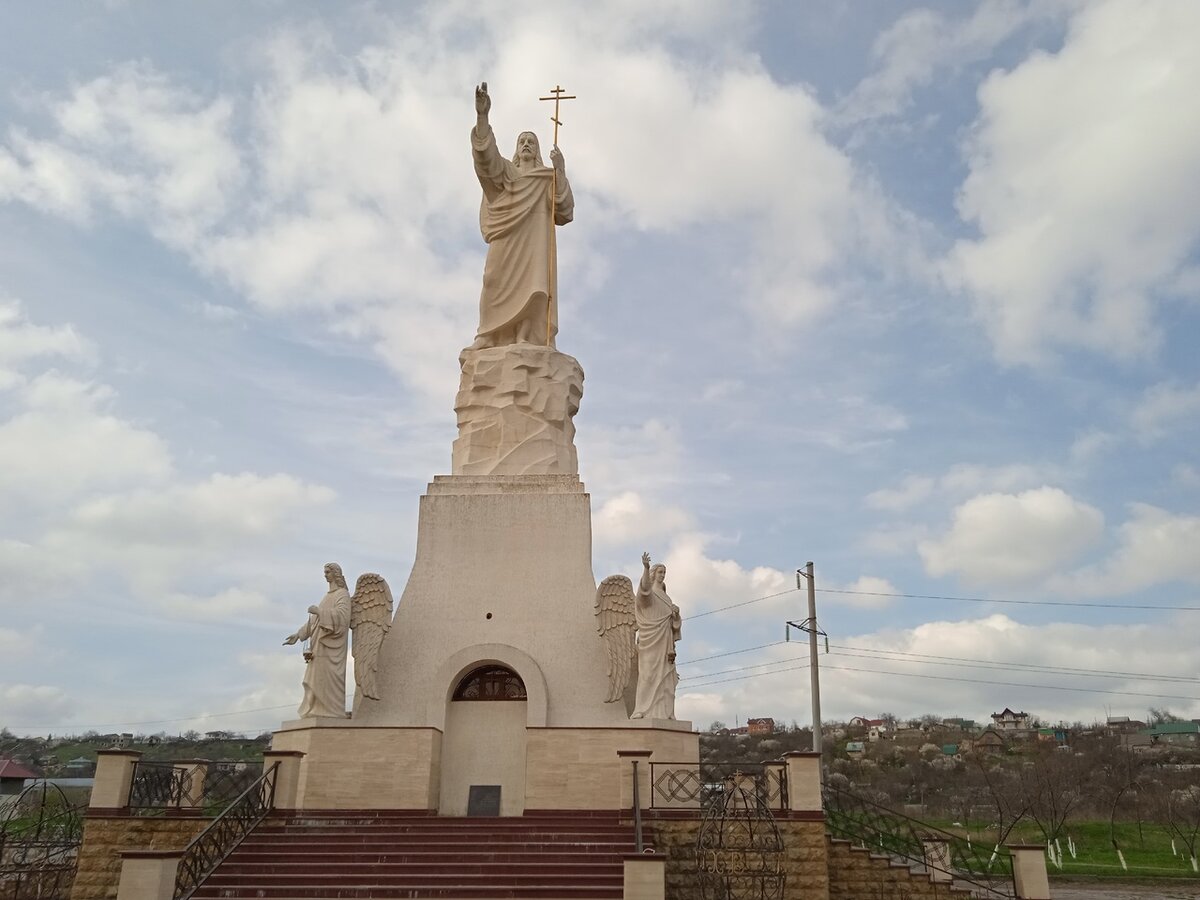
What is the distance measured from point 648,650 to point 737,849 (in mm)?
4143

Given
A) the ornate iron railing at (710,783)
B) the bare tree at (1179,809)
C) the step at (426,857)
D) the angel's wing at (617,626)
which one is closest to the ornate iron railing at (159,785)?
the step at (426,857)

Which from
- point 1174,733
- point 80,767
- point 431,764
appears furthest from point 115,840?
point 1174,733

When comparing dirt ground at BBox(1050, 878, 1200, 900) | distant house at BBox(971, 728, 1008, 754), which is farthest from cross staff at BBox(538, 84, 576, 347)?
distant house at BBox(971, 728, 1008, 754)

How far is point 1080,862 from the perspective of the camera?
28328mm

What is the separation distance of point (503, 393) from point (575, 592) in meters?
4.26

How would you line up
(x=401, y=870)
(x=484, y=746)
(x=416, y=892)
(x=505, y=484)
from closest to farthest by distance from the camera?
(x=416, y=892), (x=401, y=870), (x=484, y=746), (x=505, y=484)

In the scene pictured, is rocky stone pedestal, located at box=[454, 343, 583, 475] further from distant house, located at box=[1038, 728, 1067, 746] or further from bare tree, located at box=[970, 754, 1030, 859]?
distant house, located at box=[1038, 728, 1067, 746]

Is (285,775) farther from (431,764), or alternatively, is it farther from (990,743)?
(990,743)

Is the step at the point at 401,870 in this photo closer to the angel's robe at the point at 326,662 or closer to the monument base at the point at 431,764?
the monument base at the point at 431,764

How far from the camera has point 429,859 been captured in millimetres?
11930

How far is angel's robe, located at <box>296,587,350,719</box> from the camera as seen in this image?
14953 mm

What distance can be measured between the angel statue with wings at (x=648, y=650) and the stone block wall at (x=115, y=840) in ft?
21.0

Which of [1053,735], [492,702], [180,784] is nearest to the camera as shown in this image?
[180,784]

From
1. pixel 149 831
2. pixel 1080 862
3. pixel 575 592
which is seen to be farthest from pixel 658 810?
pixel 1080 862
